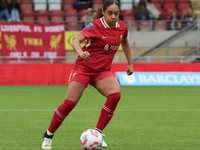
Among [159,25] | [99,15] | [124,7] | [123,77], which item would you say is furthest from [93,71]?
[124,7]

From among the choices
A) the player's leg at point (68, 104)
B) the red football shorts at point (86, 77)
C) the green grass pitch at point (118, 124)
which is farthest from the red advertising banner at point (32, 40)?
the player's leg at point (68, 104)

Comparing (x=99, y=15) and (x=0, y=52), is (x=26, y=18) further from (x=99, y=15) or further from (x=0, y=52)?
(x=99, y=15)

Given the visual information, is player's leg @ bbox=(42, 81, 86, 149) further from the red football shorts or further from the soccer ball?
the soccer ball

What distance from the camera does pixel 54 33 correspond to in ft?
57.6

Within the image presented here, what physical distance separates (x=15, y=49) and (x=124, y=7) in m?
7.41

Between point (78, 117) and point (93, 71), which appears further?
point (78, 117)

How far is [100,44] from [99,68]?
32cm

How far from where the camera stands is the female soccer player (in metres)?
4.32

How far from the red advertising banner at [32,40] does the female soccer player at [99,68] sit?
13.0 m

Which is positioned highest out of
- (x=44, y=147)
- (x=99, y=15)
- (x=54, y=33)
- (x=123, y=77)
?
(x=99, y=15)

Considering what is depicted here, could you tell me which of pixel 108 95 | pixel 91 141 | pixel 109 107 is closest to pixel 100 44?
pixel 108 95

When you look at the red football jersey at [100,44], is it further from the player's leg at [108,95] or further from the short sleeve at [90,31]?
the player's leg at [108,95]

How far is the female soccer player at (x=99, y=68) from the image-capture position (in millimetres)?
4316

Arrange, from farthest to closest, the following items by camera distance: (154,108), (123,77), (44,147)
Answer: (123,77)
(154,108)
(44,147)
